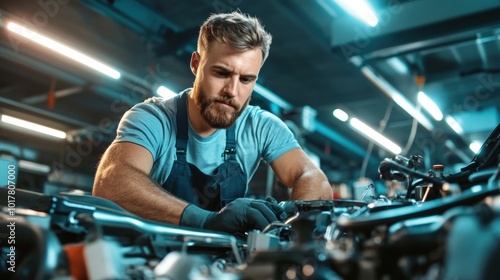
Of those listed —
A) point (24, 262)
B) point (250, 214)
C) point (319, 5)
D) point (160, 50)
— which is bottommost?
point (24, 262)

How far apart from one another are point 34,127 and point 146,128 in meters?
6.41

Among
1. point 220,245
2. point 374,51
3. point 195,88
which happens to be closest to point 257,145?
point 195,88

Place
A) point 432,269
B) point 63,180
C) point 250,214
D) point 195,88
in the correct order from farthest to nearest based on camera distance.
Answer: point 63,180
point 195,88
point 250,214
point 432,269

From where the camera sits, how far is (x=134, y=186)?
1.59m

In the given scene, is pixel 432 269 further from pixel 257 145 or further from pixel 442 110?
pixel 442 110

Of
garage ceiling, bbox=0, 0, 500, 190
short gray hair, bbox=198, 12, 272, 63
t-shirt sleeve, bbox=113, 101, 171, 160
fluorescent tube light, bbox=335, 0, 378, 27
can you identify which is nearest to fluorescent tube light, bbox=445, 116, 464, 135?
garage ceiling, bbox=0, 0, 500, 190

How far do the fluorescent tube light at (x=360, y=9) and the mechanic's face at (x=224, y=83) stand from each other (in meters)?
1.66

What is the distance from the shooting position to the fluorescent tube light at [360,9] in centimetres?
340

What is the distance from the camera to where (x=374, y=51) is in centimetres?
391

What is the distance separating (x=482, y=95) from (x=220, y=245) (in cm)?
653

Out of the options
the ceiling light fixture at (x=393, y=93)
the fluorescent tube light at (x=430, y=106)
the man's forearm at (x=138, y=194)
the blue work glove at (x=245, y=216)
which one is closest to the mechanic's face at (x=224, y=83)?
the man's forearm at (x=138, y=194)

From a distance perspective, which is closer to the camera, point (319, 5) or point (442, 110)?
point (319, 5)

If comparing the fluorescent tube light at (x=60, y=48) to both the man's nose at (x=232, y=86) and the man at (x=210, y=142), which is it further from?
the man's nose at (x=232, y=86)

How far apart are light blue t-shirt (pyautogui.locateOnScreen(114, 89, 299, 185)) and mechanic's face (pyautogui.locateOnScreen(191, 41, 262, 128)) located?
0.13 m
